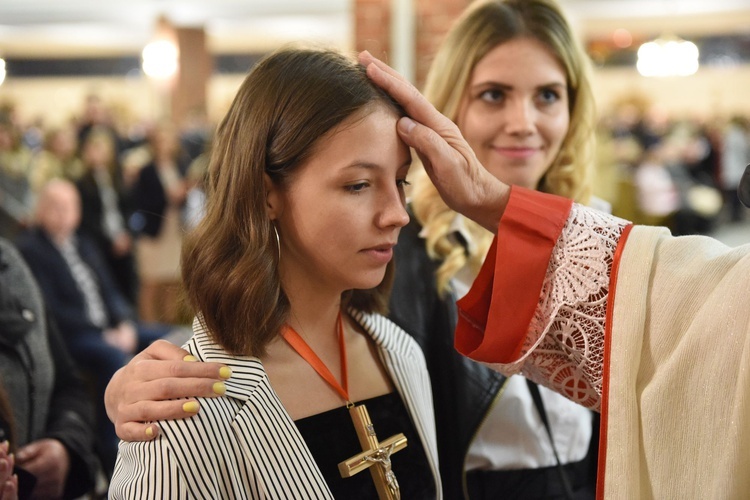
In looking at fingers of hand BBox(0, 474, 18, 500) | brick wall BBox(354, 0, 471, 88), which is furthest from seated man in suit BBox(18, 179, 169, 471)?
fingers of hand BBox(0, 474, 18, 500)

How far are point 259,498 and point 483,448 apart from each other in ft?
2.21

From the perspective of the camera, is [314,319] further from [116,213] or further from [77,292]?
[116,213]

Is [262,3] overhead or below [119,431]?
overhead

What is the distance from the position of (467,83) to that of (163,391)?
3.69 feet

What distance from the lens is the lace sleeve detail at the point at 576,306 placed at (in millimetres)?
1317

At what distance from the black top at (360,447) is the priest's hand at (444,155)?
411 mm

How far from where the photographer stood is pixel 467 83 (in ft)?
6.53

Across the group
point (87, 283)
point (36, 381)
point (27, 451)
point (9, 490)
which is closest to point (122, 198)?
point (87, 283)

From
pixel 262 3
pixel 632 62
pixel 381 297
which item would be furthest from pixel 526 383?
pixel 632 62

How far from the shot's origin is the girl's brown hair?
1.34 meters

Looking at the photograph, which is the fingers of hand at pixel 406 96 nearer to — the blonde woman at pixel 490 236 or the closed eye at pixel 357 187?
the closed eye at pixel 357 187

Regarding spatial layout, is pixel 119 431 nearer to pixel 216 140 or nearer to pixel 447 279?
pixel 216 140

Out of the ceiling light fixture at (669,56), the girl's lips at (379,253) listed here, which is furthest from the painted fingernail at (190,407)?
the ceiling light fixture at (669,56)

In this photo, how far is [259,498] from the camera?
1.28 metres
